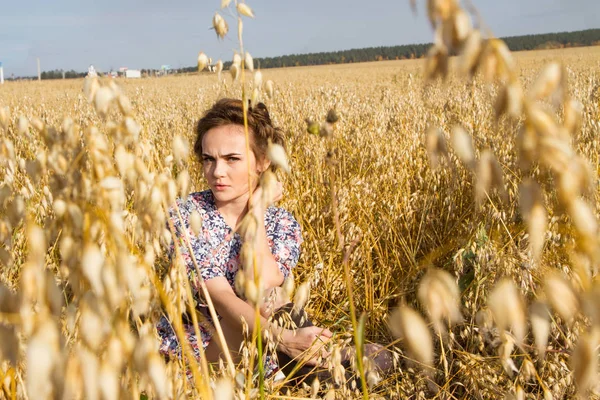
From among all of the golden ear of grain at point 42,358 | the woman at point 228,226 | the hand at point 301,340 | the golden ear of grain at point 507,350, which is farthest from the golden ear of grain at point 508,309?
the woman at point 228,226

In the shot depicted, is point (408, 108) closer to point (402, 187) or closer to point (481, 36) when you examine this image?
point (402, 187)

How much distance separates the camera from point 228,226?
7.43 ft

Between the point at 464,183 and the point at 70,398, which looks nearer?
the point at 70,398

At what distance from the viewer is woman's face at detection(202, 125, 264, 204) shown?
211 cm

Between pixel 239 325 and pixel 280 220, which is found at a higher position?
pixel 280 220

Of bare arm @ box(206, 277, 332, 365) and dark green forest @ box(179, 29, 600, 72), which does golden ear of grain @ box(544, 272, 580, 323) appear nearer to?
bare arm @ box(206, 277, 332, 365)

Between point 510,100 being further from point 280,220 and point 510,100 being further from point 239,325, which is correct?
point 280,220

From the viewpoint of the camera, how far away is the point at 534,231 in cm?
45

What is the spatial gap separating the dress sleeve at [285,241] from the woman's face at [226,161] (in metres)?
0.24

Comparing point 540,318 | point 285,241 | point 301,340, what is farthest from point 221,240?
point 540,318

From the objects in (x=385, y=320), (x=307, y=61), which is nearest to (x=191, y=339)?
(x=385, y=320)

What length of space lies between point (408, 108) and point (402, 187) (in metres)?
1.69

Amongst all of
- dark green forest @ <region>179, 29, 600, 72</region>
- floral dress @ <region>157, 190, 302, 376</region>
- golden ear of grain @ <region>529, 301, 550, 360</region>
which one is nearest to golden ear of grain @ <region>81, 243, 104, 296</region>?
Answer: golden ear of grain @ <region>529, 301, 550, 360</region>

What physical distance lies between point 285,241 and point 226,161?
43 centimetres
